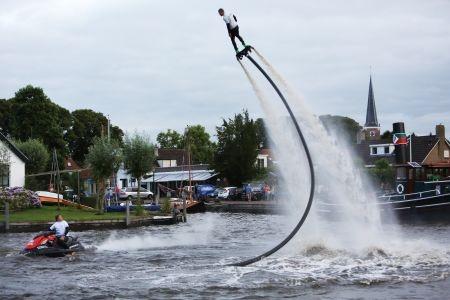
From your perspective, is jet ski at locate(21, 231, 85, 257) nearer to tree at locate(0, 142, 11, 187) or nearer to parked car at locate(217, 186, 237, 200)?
tree at locate(0, 142, 11, 187)

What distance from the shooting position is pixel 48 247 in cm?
3139

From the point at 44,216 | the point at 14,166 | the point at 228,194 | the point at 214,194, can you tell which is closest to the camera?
the point at 44,216

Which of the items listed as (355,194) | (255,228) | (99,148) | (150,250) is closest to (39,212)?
(99,148)

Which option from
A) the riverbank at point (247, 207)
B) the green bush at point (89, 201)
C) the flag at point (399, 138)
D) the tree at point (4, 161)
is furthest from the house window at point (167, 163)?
the flag at point (399, 138)

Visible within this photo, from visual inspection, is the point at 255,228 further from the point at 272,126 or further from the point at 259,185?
the point at 259,185

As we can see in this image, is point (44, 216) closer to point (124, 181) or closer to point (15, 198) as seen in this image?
point (15, 198)

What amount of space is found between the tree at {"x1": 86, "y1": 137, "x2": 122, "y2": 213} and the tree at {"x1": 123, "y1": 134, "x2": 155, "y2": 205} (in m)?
6.78

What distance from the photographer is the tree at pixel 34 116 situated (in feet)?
335

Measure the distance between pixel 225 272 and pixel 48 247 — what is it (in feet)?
33.4

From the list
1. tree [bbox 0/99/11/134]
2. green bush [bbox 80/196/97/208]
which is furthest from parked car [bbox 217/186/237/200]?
tree [bbox 0/99/11/134]

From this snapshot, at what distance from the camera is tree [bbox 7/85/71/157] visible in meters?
102

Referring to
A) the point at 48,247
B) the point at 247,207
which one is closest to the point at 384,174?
the point at 247,207

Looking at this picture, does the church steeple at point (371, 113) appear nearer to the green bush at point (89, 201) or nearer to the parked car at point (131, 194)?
A: the parked car at point (131, 194)

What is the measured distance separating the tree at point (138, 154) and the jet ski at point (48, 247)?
36.6m
